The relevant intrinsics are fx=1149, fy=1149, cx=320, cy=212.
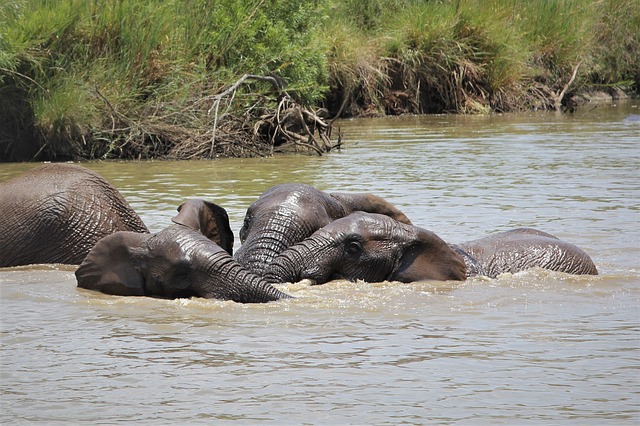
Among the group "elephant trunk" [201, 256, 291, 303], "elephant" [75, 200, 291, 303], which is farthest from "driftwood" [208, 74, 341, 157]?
"elephant trunk" [201, 256, 291, 303]

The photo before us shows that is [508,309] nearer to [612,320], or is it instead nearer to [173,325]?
[612,320]

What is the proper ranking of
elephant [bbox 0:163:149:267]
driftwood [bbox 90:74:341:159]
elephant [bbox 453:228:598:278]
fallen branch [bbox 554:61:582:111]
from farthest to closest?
fallen branch [bbox 554:61:582:111], driftwood [bbox 90:74:341:159], elephant [bbox 0:163:149:267], elephant [bbox 453:228:598:278]

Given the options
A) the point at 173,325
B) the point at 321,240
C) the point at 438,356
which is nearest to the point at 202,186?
the point at 321,240

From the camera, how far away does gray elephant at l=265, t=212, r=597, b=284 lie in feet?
24.5

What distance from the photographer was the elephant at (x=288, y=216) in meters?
7.70

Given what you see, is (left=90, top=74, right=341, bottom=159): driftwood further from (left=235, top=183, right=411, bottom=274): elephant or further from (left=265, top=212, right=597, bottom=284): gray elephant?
(left=265, top=212, right=597, bottom=284): gray elephant

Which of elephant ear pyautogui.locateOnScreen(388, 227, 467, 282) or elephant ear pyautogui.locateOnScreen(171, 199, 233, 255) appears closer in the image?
elephant ear pyautogui.locateOnScreen(171, 199, 233, 255)

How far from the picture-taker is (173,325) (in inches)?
257

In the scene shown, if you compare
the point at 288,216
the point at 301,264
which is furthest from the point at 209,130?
the point at 301,264

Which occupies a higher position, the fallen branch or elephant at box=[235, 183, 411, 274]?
the fallen branch

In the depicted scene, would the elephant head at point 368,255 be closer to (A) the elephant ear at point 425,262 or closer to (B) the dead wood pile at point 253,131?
(A) the elephant ear at point 425,262

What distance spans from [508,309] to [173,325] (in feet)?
6.62

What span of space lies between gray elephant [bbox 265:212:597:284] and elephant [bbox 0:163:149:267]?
169 cm

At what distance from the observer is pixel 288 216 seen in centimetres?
789
